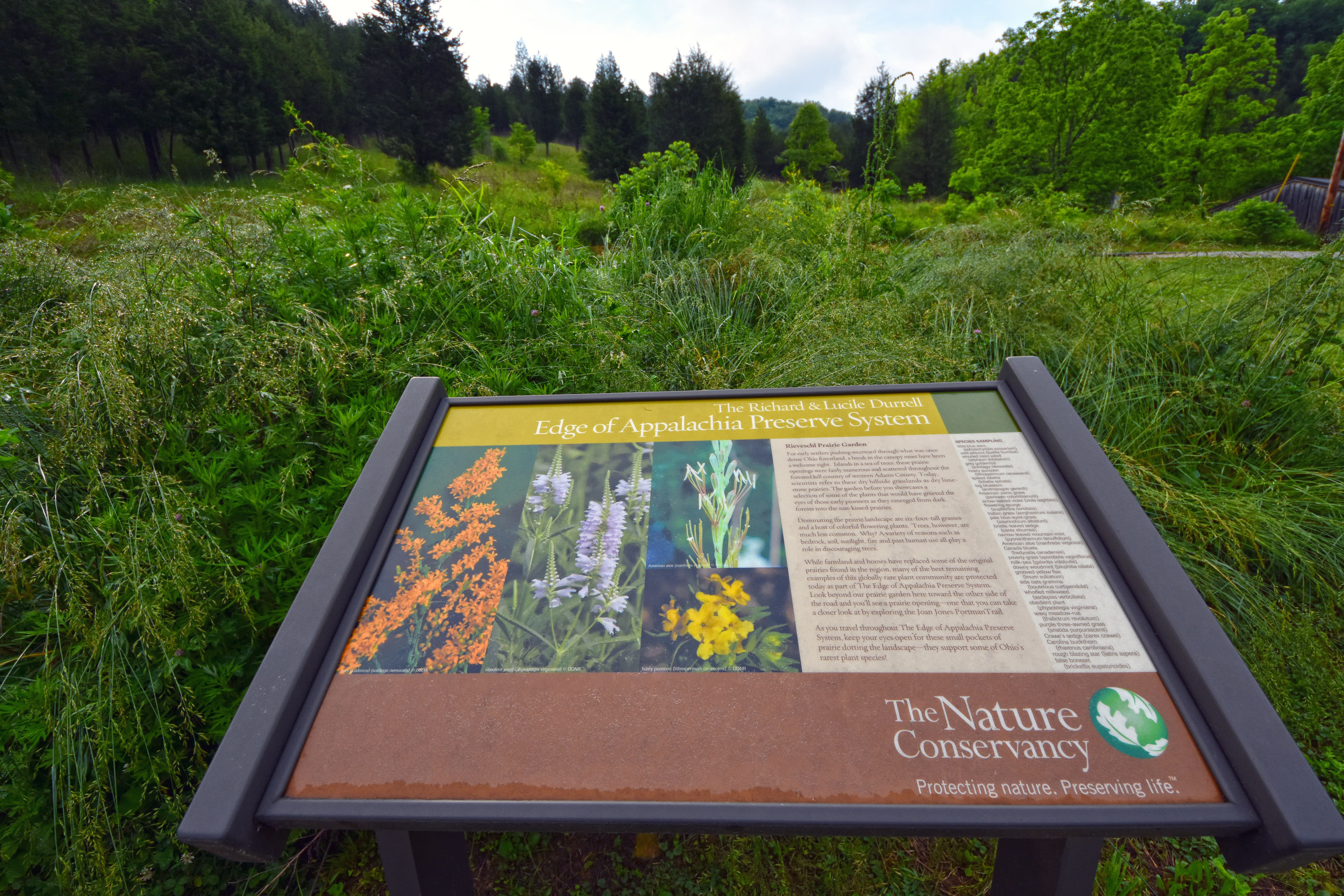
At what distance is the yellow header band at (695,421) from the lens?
1561mm

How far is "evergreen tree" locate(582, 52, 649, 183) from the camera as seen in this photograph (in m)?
32.6

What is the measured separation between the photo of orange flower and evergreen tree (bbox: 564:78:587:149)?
54760 millimetres

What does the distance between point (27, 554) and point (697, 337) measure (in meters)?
3.00

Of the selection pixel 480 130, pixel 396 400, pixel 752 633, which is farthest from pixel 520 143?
pixel 752 633

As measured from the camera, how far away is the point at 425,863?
48.3 inches

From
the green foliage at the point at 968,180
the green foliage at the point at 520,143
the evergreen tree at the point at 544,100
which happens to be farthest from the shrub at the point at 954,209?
the evergreen tree at the point at 544,100

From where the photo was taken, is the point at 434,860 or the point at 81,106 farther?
the point at 81,106

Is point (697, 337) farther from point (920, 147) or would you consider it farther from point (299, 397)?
point (920, 147)

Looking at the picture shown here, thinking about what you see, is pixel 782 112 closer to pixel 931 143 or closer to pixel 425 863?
pixel 931 143

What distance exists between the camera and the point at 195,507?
5.68 feet

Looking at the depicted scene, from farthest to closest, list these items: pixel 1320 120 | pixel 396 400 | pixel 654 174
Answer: pixel 1320 120 < pixel 654 174 < pixel 396 400

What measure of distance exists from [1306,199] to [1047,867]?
29854 mm

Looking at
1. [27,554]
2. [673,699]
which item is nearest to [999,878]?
[673,699]

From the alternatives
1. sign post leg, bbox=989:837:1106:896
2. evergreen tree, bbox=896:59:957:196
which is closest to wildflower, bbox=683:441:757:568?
sign post leg, bbox=989:837:1106:896
